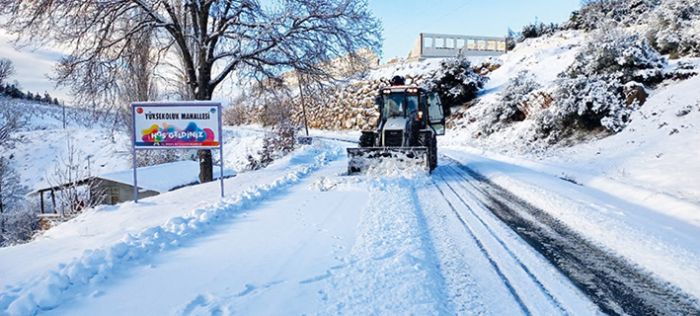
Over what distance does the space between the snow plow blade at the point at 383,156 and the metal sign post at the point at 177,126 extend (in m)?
4.19

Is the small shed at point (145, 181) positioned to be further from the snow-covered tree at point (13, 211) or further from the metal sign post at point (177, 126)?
the metal sign post at point (177, 126)

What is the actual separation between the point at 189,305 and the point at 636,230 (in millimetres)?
5778

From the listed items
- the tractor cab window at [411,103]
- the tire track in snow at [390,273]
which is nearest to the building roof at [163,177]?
the tractor cab window at [411,103]

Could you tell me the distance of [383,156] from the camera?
37.7ft

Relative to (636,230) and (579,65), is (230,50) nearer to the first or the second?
(636,230)

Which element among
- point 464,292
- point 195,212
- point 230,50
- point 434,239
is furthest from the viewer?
point 230,50

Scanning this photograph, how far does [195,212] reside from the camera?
22.3 ft

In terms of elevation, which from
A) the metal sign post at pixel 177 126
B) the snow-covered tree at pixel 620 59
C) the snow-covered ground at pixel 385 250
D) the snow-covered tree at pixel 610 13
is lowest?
the snow-covered ground at pixel 385 250

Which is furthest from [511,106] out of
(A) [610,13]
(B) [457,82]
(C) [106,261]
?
(C) [106,261]

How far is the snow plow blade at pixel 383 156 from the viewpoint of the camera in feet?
37.1

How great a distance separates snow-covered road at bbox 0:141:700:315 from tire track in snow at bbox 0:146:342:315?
0.01 meters

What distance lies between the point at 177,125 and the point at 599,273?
789 cm

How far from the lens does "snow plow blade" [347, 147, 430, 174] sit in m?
11.3

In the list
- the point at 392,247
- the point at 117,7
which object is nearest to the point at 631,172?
the point at 392,247
